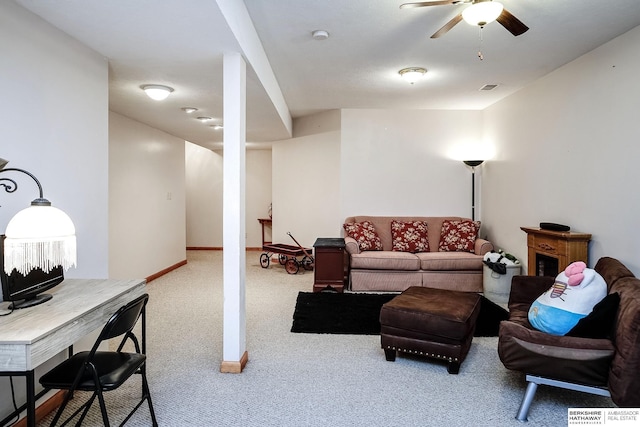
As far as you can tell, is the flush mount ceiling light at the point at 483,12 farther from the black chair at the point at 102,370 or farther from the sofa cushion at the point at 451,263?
the sofa cushion at the point at 451,263

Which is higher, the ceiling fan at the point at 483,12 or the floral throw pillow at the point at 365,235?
the ceiling fan at the point at 483,12

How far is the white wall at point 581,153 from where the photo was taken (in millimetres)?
3090

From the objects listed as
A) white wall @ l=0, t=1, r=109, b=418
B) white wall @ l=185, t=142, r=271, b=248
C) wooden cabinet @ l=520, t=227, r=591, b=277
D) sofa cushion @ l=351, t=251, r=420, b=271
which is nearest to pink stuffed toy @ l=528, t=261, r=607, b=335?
wooden cabinet @ l=520, t=227, r=591, b=277

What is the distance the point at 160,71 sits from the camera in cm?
317

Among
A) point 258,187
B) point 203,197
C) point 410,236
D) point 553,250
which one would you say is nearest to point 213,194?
point 203,197

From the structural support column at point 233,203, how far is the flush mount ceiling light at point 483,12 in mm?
1572

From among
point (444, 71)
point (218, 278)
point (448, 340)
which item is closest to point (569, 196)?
point (444, 71)

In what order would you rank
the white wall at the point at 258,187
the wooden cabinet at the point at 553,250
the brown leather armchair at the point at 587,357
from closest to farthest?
the brown leather armchair at the point at 587,357
the wooden cabinet at the point at 553,250
the white wall at the point at 258,187

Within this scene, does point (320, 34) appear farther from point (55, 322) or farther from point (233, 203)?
point (55, 322)

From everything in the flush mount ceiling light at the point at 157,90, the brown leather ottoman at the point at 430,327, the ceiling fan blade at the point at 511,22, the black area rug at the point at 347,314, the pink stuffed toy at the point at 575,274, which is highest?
the ceiling fan blade at the point at 511,22

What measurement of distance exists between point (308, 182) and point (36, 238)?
5195 mm

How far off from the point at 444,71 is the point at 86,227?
3.72 m

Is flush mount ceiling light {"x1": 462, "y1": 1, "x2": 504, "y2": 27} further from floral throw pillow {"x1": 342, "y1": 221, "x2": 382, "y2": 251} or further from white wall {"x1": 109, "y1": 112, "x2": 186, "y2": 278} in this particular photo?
white wall {"x1": 109, "y1": 112, "x2": 186, "y2": 278}

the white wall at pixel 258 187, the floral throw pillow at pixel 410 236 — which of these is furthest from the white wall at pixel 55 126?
the white wall at pixel 258 187
